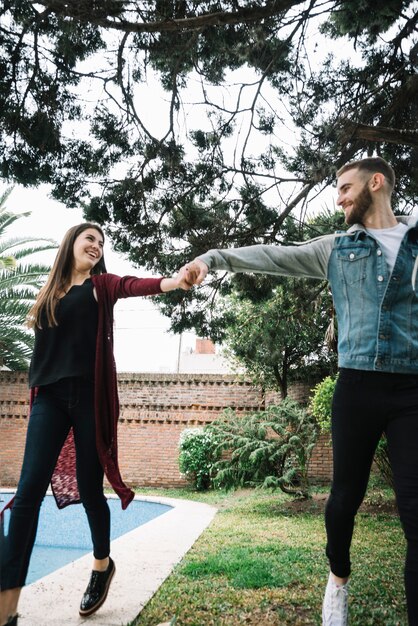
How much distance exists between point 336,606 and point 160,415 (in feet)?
33.1

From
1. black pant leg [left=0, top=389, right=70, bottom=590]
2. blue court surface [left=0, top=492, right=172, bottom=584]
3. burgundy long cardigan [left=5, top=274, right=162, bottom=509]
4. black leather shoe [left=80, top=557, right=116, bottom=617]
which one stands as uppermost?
burgundy long cardigan [left=5, top=274, right=162, bottom=509]

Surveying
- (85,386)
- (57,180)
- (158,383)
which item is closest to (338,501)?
(85,386)

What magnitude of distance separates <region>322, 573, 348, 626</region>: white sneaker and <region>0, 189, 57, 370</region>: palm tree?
435 inches

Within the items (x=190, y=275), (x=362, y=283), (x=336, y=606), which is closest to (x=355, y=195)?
(x=362, y=283)

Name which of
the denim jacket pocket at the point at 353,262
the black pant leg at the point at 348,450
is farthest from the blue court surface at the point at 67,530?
the denim jacket pocket at the point at 353,262

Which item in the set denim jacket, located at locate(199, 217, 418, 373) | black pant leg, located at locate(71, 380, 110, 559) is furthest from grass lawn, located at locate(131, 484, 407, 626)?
denim jacket, located at locate(199, 217, 418, 373)

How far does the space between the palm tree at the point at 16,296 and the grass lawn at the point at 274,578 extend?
7832mm

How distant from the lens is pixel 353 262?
1.90 m

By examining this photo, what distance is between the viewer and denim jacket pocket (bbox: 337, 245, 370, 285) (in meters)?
1.87

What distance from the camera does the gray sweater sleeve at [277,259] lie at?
1954 millimetres

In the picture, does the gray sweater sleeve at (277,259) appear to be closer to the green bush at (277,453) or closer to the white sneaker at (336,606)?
the white sneaker at (336,606)

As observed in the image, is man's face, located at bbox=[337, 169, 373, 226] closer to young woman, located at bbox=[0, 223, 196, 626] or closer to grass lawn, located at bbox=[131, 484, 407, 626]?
young woman, located at bbox=[0, 223, 196, 626]

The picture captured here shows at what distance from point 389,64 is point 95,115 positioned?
2350 mm

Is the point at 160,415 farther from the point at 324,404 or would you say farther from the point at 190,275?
the point at 190,275
